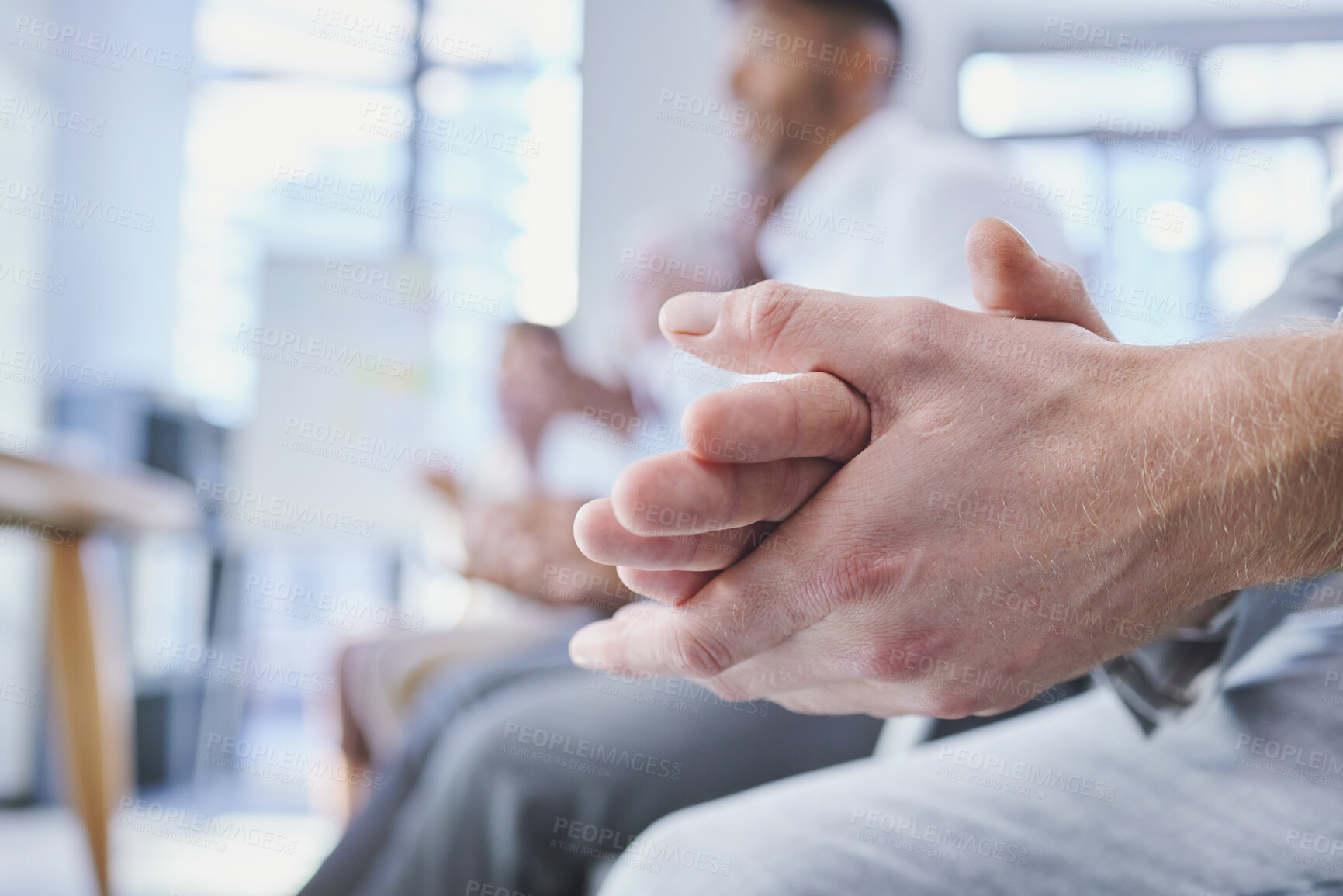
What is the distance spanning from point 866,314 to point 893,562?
0.10 meters

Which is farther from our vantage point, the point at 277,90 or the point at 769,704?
the point at 277,90

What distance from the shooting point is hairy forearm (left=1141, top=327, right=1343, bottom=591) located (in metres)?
0.33

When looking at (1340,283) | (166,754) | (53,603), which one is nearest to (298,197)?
(166,754)

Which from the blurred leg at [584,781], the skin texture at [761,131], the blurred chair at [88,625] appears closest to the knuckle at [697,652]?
the blurred leg at [584,781]

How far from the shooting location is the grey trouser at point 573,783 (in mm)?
789

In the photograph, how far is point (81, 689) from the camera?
1538 millimetres

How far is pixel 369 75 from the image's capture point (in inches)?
161

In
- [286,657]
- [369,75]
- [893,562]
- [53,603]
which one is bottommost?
[286,657]

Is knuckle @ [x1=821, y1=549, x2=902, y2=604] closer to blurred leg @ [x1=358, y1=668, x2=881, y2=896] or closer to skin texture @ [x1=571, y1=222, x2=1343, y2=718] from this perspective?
skin texture @ [x1=571, y1=222, x2=1343, y2=718]

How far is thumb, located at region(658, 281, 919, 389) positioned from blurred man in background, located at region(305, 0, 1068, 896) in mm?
530

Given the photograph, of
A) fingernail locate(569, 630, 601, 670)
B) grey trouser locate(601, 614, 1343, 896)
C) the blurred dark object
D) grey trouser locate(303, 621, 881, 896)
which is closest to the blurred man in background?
grey trouser locate(303, 621, 881, 896)

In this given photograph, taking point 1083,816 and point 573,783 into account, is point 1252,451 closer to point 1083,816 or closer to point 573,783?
point 1083,816

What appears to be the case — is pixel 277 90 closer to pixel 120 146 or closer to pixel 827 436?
pixel 120 146

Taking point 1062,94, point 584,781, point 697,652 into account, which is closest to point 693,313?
point 697,652
